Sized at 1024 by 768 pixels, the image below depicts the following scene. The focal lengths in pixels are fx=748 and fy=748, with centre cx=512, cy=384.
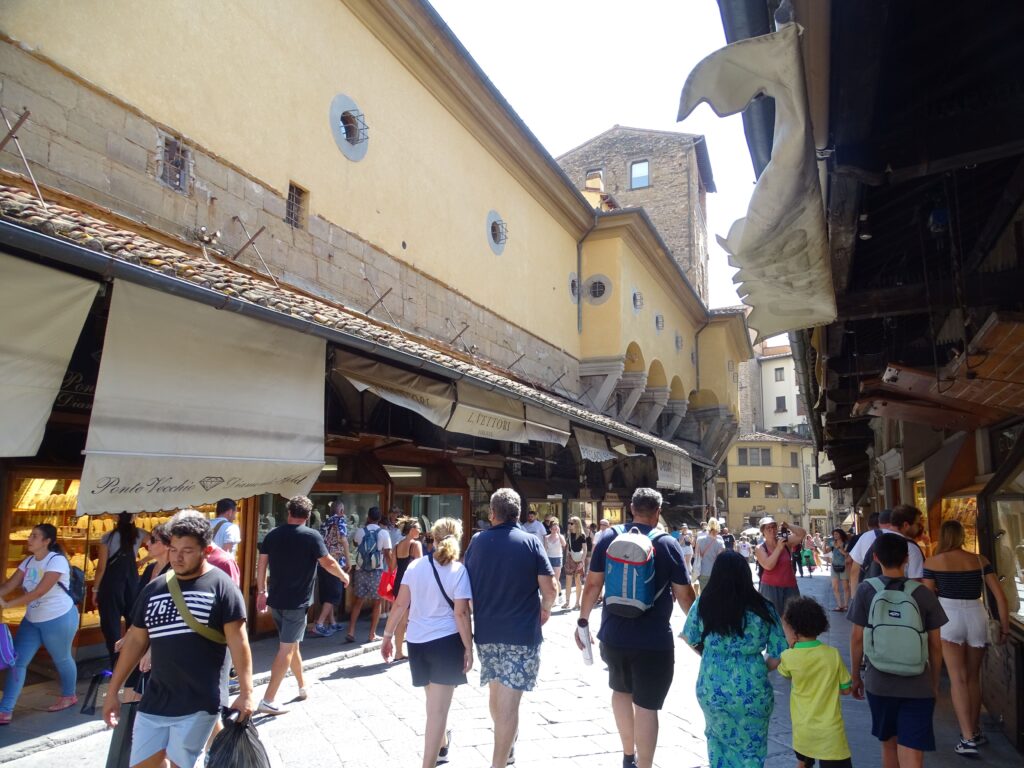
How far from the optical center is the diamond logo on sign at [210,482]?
5024mm

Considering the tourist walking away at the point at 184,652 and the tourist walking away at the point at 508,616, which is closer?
the tourist walking away at the point at 184,652

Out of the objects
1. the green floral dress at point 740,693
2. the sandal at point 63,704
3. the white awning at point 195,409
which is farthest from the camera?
the sandal at point 63,704

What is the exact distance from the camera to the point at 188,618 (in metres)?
3.43

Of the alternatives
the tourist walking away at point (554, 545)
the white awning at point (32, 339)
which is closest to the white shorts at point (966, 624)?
the white awning at point (32, 339)

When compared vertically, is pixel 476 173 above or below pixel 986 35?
above

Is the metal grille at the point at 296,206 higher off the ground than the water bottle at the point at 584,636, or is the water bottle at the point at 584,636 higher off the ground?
the metal grille at the point at 296,206

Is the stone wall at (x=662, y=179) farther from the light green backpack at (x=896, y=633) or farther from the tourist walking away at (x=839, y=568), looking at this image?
the light green backpack at (x=896, y=633)

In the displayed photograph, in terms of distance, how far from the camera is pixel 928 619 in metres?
4.06

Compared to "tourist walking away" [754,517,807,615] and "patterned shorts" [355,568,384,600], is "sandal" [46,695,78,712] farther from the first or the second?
"tourist walking away" [754,517,807,615]

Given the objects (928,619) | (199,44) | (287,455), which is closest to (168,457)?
(287,455)

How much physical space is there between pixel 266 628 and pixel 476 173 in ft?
29.2

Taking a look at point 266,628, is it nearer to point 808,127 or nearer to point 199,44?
point 199,44

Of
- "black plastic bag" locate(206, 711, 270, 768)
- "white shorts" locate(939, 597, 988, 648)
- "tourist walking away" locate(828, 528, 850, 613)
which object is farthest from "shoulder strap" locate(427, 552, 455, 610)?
"tourist walking away" locate(828, 528, 850, 613)

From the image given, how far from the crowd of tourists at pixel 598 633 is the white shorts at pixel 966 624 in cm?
1
